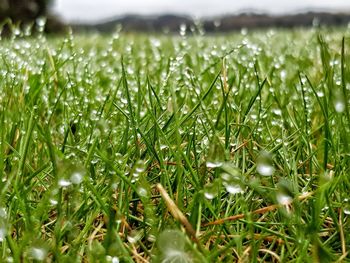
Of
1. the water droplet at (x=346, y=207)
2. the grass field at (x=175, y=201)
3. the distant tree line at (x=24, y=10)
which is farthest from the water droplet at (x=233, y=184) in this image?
the distant tree line at (x=24, y=10)

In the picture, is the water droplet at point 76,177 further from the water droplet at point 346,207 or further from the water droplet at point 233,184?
the water droplet at point 346,207

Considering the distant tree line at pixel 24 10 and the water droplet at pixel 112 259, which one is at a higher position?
the water droplet at pixel 112 259

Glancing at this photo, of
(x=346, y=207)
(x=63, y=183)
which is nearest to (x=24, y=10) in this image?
(x=63, y=183)

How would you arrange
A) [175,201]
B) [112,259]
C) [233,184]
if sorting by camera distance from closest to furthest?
1. [112,259]
2. [233,184]
3. [175,201]

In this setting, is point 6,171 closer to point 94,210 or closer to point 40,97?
point 94,210

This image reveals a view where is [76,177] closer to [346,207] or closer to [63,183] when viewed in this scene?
[63,183]

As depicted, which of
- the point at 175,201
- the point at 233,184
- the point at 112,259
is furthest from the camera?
the point at 175,201

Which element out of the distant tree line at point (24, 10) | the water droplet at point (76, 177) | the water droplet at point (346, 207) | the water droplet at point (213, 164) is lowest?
the distant tree line at point (24, 10)

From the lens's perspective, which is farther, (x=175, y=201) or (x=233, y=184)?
(x=175, y=201)

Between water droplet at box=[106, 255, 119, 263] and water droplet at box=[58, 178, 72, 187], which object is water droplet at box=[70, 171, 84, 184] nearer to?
water droplet at box=[58, 178, 72, 187]

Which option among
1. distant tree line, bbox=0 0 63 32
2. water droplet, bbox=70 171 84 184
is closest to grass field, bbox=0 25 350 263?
water droplet, bbox=70 171 84 184

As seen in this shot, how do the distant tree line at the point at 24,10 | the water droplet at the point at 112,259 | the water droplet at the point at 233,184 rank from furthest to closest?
the distant tree line at the point at 24,10 → the water droplet at the point at 233,184 → the water droplet at the point at 112,259
